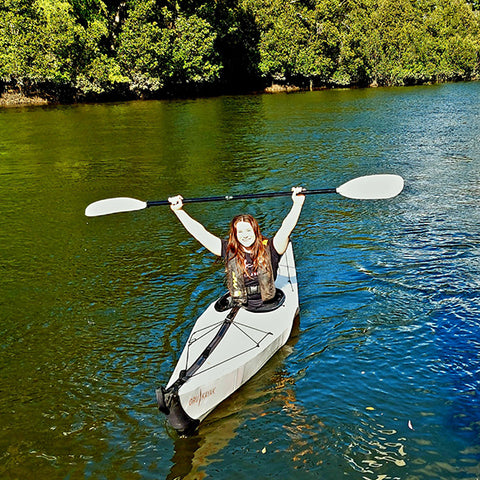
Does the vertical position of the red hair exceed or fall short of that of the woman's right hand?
it falls short

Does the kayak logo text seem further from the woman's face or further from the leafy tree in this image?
the leafy tree

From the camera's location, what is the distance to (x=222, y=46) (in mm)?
43469

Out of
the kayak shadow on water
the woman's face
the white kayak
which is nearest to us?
the kayak shadow on water

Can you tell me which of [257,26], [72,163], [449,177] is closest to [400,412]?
[449,177]

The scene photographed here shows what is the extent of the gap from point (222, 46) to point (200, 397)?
4276cm

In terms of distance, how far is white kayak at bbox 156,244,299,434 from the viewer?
14.1 feet

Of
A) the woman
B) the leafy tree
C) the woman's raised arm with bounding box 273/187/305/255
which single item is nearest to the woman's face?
the woman

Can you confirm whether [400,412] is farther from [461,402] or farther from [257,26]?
[257,26]

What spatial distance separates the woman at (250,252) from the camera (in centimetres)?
545

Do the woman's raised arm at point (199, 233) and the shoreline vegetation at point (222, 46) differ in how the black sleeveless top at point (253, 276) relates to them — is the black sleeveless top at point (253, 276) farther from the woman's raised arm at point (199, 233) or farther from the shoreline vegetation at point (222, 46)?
the shoreline vegetation at point (222, 46)

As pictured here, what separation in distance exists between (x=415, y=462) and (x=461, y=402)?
93 centimetres

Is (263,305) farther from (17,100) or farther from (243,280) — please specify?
(17,100)

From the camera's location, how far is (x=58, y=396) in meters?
5.11

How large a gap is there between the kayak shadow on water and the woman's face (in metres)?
1.26
